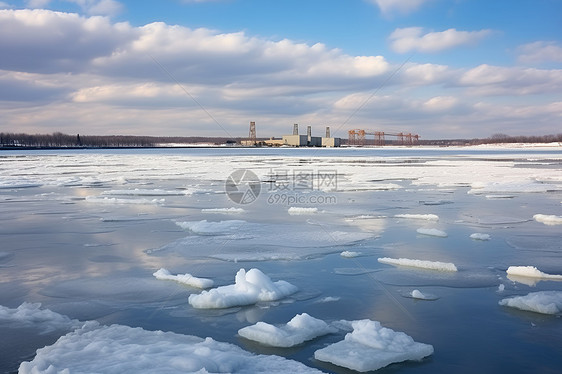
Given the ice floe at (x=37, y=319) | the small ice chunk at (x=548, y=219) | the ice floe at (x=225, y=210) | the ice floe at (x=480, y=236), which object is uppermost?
the ice floe at (x=225, y=210)

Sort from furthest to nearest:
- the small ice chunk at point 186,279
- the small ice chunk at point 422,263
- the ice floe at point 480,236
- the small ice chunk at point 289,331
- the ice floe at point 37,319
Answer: the ice floe at point 480,236 → the small ice chunk at point 422,263 → the small ice chunk at point 186,279 → the ice floe at point 37,319 → the small ice chunk at point 289,331

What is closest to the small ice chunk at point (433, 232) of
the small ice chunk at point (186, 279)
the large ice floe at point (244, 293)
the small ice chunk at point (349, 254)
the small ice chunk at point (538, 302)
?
the small ice chunk at point (349, 254)

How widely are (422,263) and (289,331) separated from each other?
2733mm

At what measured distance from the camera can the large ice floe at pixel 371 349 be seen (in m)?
3.53

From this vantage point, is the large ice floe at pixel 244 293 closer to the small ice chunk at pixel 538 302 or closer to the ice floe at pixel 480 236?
the small ice chunk at pixel 538 302

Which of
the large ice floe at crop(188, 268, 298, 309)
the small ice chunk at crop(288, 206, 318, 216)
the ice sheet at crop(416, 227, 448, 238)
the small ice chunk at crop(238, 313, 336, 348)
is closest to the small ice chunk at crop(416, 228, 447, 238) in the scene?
the ice sheet at crop(416, 227, 448, 238)

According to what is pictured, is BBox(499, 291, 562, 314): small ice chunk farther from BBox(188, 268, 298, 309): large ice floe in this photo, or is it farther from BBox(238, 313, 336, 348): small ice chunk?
BBox(188, 268, 298, 309): large ice floe

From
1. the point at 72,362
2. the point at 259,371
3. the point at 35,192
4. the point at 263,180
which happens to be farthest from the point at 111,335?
the point at 263,180

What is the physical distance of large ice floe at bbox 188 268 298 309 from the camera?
4.79 m

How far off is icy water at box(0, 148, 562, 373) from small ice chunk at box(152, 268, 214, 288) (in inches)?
4.3

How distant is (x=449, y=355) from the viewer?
12.1 feet

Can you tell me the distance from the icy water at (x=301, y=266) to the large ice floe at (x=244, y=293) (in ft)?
0.30

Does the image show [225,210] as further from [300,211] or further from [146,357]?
[146,357]

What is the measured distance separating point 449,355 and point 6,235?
760 cm
